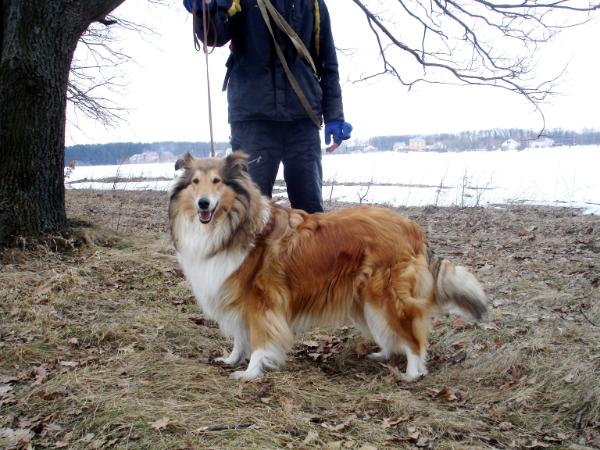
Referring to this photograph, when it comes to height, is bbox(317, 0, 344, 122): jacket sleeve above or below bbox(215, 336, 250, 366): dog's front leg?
above

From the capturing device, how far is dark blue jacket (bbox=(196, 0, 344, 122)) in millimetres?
4195

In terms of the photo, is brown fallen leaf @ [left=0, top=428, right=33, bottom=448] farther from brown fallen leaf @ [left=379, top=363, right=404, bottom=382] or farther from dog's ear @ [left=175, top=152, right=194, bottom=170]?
brown fallen leaf @ [left=379, top=363, right=404, bottom=382]

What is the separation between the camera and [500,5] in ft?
25.3

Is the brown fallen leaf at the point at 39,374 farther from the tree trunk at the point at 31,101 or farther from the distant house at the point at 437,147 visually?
the distant house at the point at 437,147

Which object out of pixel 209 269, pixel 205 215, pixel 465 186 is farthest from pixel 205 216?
pixel 465 186

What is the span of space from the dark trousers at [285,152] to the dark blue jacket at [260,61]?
10 centimetres

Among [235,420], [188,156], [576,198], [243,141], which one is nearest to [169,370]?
[235,420]

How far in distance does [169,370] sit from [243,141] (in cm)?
184

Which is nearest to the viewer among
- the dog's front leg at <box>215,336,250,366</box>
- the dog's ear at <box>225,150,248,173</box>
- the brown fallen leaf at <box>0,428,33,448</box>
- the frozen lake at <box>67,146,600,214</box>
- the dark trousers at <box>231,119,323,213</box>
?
the brown fallen leaf at <box>0,428,33,448</box>

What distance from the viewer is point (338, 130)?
455 centimetres

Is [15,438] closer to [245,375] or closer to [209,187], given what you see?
[245,375]

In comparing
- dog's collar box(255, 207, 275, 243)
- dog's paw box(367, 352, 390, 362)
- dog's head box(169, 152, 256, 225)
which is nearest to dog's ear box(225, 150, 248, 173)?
dog's head box(169, 152, 256, 225)

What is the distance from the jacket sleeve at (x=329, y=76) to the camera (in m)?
4.55

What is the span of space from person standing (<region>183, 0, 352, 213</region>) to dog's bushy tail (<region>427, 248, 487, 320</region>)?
1.27 meters
